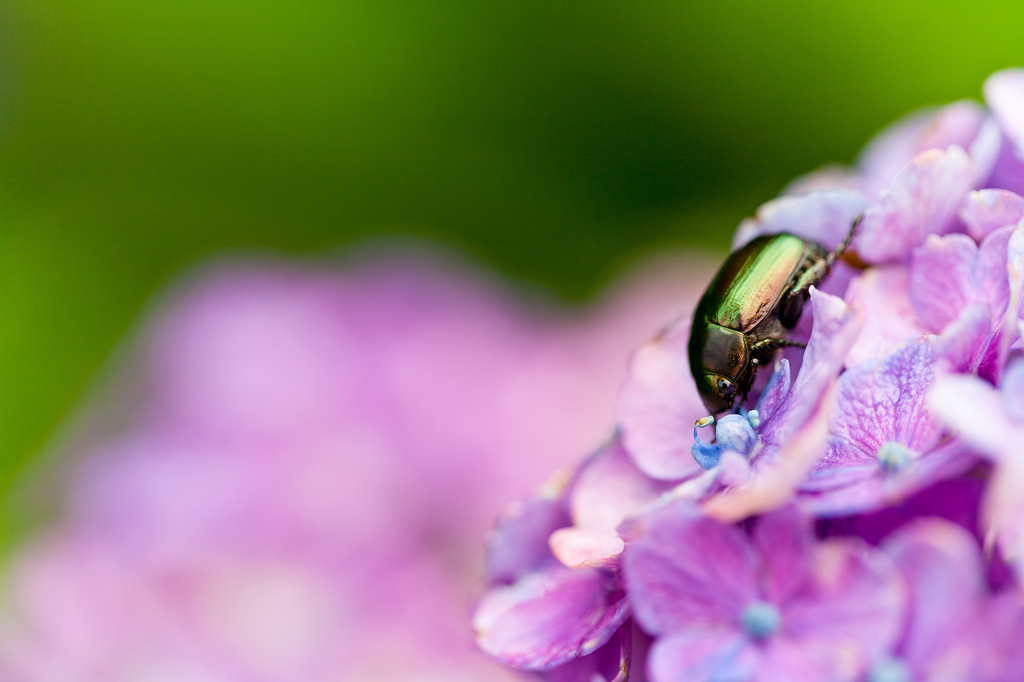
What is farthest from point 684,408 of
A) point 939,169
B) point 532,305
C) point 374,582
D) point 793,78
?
point 793,78

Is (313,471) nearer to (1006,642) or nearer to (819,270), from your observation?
(819,270)

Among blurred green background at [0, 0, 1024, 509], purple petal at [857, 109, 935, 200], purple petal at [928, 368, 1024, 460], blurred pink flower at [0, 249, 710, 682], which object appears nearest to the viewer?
purple petal at [928, 368, 1024, 460]

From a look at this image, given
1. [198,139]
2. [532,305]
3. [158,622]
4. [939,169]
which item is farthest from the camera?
[198,139]

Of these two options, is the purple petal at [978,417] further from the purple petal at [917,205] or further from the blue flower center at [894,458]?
the purple petal at [917,205]

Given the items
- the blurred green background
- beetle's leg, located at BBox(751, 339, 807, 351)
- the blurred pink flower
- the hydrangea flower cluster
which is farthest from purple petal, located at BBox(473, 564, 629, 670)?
the blurred green background

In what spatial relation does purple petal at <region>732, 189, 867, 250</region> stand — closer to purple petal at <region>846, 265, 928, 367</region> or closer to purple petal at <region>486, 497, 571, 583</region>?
purple petal at <region>846, 265, 928, 367</region>

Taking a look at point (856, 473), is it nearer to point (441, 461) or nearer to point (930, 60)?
point (441, 461)
